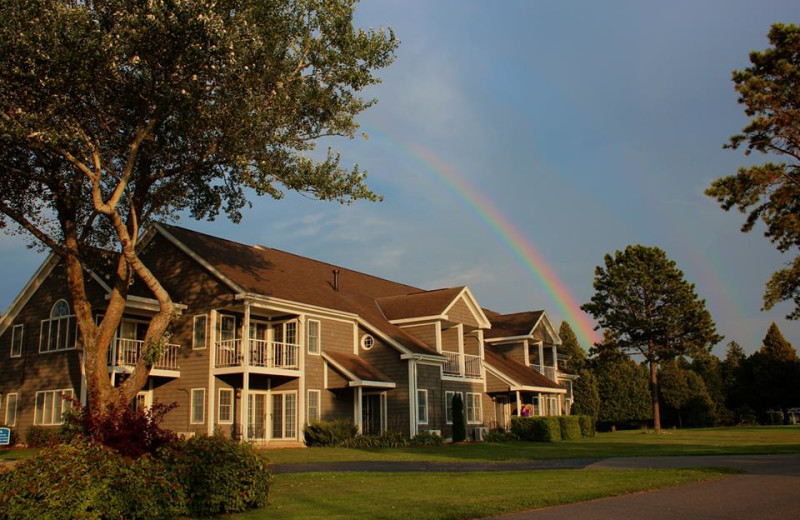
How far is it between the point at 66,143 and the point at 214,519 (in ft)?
33.8

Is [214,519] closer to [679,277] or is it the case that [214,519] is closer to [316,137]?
[316,137]

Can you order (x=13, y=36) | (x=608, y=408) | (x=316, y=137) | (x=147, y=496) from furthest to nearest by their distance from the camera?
(x=608, y=408) < (x=316, y=137) < (x=13, y=36) < (x=147, y=496)

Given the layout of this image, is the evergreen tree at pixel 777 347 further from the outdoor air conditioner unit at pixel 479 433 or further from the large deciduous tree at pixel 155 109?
the large deciduous tree at pixel 155 109

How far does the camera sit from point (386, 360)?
105ft

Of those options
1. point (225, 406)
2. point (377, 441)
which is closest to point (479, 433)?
point (377, 441)

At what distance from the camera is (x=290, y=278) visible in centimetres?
3262

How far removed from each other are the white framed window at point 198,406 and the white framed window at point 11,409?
7.51 m

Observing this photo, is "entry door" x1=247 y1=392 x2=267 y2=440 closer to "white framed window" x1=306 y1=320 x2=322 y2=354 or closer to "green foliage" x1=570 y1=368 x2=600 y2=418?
"white framed window" x1=306 y1=320 x2=322 y2=354

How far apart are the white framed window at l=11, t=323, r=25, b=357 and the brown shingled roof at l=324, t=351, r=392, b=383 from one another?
41.4 ft

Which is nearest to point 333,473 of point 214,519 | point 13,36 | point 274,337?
point 214,519

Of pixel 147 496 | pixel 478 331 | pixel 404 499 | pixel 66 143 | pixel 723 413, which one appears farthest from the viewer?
pixel 723 413

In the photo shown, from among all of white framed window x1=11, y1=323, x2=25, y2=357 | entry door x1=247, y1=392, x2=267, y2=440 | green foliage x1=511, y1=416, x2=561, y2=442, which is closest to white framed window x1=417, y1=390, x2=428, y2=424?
green foliage x1=511, y1=416, x2=561, y2=442

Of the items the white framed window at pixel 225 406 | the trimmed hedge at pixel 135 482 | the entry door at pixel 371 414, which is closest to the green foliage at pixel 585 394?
the entry door at pixel 371 414

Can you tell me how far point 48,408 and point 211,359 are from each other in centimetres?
677
